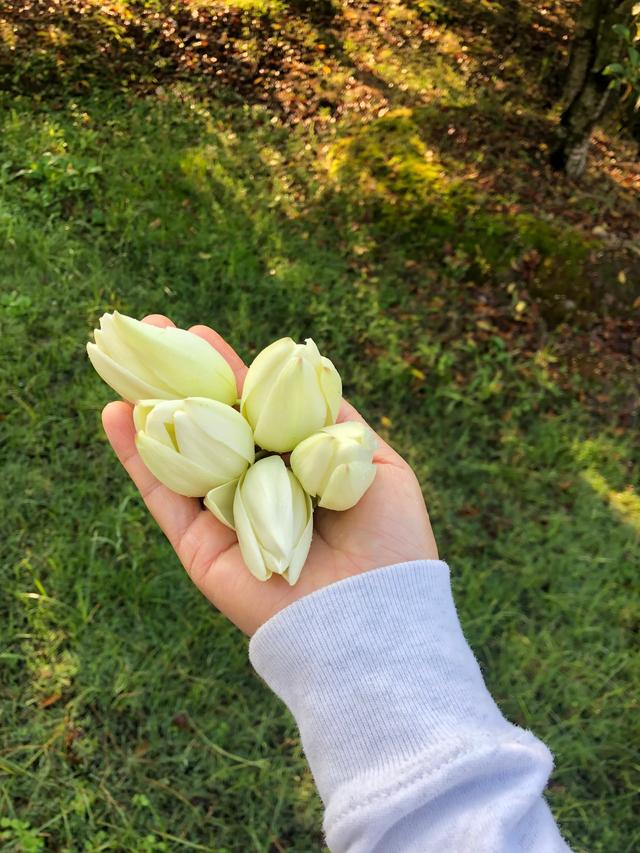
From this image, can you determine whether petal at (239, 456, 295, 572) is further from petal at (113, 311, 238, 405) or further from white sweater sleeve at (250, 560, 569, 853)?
petal at (113, 311, 238, 405)

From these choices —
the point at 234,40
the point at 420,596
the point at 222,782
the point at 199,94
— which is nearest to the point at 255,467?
the point at 420,596

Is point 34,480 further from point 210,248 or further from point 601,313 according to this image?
point 601,313

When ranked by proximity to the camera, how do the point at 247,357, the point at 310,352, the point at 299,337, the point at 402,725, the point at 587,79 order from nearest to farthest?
the point at 402,725
the point at 310,352
the point at 247,357
the point at 299,337
the point at 587,79

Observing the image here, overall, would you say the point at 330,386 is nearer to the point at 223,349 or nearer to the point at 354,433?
the point at 354,433

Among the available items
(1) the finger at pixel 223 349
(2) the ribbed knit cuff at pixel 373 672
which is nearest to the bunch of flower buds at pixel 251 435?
(2) the ribbed knit cuff at pixel 373 672

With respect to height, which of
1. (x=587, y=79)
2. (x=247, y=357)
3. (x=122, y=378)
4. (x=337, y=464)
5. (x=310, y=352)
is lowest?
(x=247, y=357)

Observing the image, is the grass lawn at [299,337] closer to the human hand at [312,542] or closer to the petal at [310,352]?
the human hand at [312,542]

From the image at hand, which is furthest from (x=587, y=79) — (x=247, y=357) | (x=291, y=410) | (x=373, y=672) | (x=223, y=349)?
(x=373, y=672)
